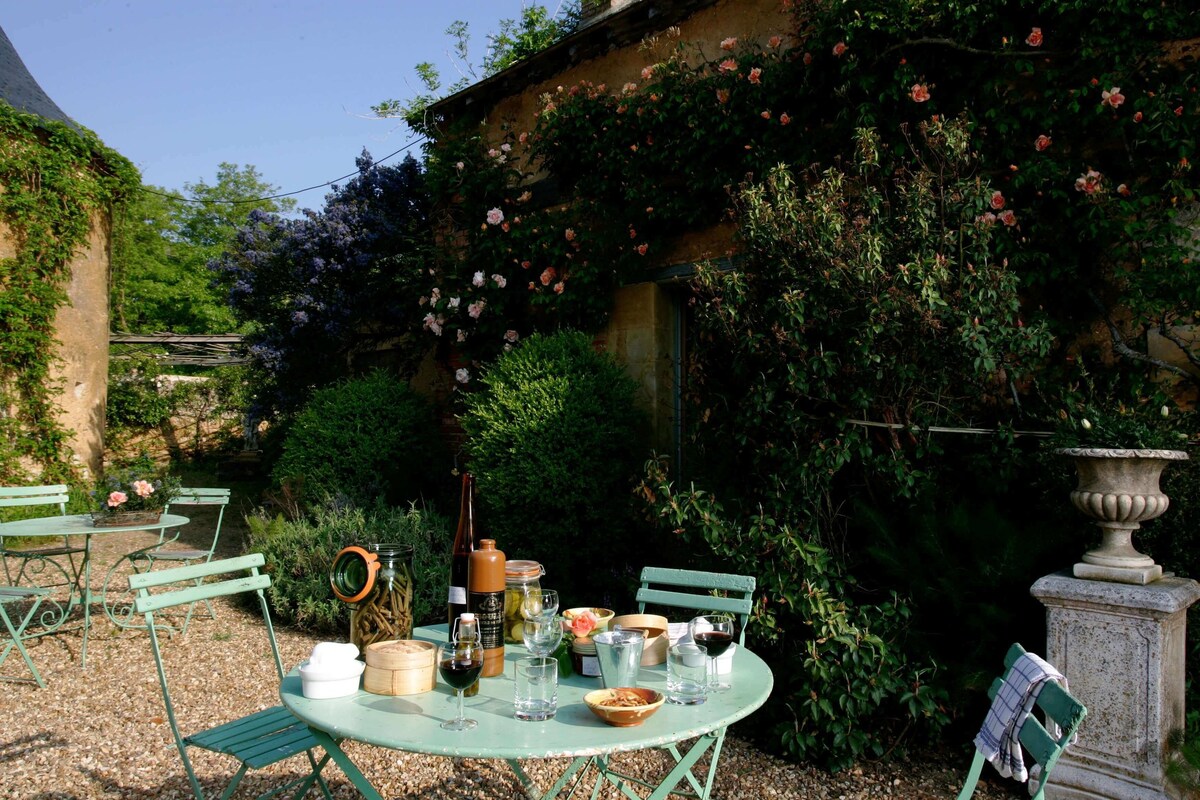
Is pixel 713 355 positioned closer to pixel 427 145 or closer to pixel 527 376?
pixel 527 376

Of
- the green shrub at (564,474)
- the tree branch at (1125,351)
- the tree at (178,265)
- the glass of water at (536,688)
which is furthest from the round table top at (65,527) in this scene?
the tree at (178,265)

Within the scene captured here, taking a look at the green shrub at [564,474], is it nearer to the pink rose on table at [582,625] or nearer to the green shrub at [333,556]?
the green shrub at [333,556]

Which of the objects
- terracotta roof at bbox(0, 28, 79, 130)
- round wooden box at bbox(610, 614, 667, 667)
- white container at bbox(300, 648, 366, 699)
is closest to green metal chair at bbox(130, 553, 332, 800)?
white container at bbox(300, 648, 366, 699)

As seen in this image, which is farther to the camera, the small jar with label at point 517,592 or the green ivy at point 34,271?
the green ivy at point 34,271

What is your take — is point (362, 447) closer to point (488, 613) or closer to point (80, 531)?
point (80, 531)

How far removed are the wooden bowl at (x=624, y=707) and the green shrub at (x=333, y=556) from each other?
340 centimetres

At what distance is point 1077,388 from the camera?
13.1 feet

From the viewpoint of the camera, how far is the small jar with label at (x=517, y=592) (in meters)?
2.36

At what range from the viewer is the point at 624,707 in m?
1.86

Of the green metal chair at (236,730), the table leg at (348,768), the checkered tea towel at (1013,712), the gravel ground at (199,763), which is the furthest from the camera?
the gravel ground at (199,763)

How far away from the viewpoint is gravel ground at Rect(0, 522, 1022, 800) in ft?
10.9

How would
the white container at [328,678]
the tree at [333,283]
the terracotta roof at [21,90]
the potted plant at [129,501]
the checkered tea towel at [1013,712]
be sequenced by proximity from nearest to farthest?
1. the checkered tea towel at [1013,712]
2. the white container at [328,678]
3. the potted plant at [129,501]
4. the tree at [333,283]
5. the terracotta roof at [21,90]

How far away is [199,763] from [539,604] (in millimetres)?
2325

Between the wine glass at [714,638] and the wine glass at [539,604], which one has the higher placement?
the wine glass at [539,604]
